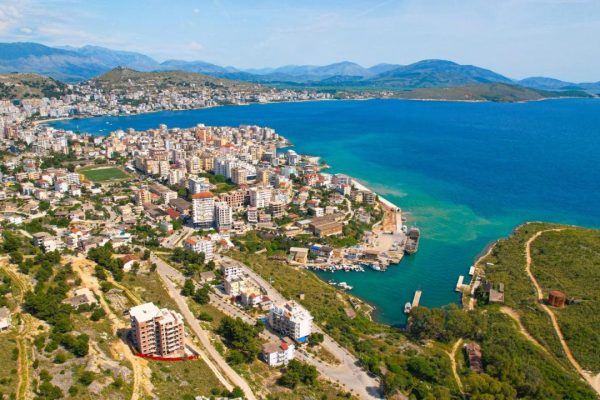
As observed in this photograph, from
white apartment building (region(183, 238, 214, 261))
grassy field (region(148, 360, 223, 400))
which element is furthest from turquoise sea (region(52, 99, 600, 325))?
grassy field (region(148, 360, 223, 400))

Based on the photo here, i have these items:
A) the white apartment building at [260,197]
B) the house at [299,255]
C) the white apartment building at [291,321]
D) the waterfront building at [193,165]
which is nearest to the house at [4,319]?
the white apartment building at [291,321]

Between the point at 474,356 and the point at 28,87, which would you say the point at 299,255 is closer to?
the point at 474,356

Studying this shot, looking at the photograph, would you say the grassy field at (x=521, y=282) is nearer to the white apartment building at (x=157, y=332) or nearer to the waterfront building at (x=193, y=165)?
the white apartment building at (x=157, y=332)

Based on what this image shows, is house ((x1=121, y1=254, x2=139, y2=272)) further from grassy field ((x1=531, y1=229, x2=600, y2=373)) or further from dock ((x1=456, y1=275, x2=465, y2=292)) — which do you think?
grassy field ((x1=531, y1=229, x2=600, y2=373))

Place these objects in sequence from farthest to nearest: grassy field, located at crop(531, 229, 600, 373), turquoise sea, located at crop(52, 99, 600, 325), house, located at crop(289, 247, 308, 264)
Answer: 1. house, located at crop(289, 247, 308, 264)
2. turquoise sea, located at crop(52, 99, 600, 325)
3. grassy field, located at crop(531, 229, 600, 373)

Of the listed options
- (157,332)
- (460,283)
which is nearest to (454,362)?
(460,283)

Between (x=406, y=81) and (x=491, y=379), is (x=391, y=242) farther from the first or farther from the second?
(x=406, y=81)

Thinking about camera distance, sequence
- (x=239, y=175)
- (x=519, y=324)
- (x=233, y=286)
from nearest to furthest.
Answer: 1. (x=519, y=324)
2. (x=233, y=286)
3. (x=239, y=175)
